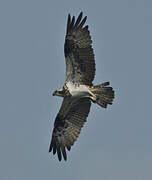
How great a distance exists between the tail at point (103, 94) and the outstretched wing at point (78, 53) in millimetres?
275

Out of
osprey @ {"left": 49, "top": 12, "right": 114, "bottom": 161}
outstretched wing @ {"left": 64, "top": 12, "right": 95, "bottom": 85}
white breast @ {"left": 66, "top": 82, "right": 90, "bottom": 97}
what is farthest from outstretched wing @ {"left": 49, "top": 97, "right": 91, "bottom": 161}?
outstretched wing @ {"left": 64, "top": 12, "right": 95, "bottom": 85}

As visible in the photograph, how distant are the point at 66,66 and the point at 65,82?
44 centimetres

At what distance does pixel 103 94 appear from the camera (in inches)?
719

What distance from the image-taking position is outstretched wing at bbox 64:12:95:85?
17969mm

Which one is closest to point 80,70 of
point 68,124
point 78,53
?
point 78,53

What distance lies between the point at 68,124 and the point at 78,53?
2250 millimetres

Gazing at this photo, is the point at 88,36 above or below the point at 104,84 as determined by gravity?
above

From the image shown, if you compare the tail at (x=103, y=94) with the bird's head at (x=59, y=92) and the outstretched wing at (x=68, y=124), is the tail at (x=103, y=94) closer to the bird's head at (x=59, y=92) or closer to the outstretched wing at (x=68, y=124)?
the outstretched wing at (x=68, y=124)

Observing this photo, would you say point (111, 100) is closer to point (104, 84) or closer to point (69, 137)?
point (104, 84)

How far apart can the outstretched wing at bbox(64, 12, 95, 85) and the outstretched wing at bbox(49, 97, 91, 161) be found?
84 cm

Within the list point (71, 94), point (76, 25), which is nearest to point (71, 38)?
point (76, 25)

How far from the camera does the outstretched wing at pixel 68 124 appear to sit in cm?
1884

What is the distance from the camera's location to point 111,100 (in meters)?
18.3

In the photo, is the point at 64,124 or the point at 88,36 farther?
the point at 64,124
